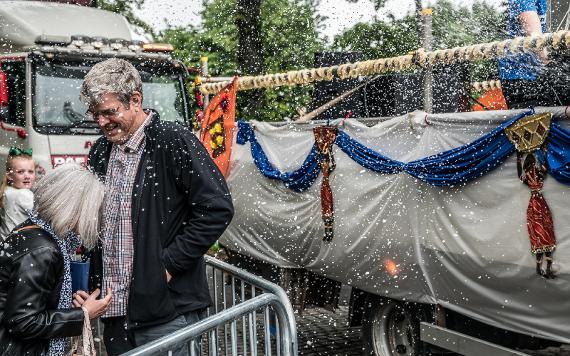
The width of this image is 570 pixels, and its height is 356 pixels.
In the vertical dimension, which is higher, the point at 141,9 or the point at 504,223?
the point at 141,9

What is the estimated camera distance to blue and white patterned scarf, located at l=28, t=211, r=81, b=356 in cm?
311

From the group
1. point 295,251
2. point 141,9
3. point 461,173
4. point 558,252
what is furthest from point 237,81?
point 141,9

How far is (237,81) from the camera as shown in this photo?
9.07m

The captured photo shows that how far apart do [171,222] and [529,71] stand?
3032 mm

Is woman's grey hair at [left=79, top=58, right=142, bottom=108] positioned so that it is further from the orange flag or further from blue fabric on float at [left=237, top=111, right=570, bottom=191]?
the orange flag

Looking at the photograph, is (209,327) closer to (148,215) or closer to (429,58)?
(148,215)

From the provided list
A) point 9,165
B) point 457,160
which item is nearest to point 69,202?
point 457,160

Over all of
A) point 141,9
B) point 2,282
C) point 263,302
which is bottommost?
point 263,302

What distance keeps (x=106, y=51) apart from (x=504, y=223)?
336 inches

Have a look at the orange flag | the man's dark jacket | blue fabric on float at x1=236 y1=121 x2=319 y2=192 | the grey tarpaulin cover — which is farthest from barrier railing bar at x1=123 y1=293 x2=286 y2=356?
the orange flag

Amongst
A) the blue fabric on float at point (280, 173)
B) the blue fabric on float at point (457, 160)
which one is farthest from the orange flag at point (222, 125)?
the blue fabric on float at point (457, 160)

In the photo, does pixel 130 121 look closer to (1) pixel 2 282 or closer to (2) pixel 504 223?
(1) pixel 2 282

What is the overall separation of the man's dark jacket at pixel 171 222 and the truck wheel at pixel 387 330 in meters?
2.82

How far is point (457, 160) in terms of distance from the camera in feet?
17.0
